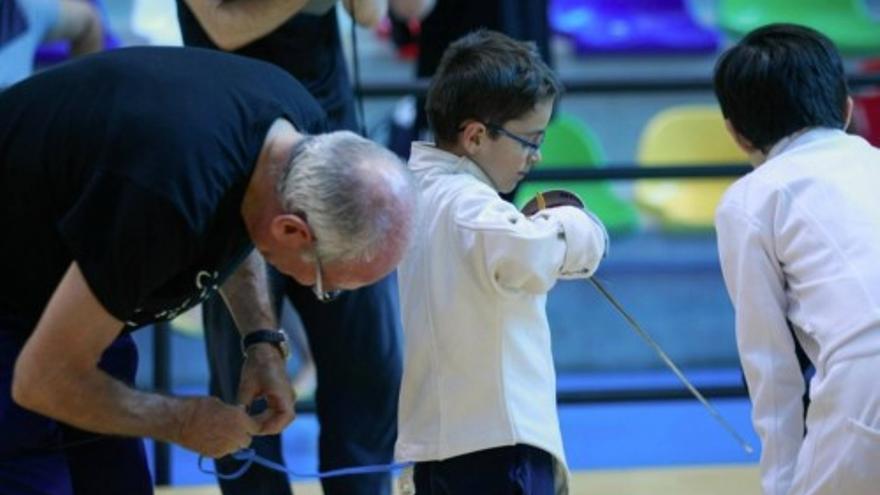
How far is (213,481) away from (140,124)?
8.81ft

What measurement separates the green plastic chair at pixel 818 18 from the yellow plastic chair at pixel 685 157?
0.37m

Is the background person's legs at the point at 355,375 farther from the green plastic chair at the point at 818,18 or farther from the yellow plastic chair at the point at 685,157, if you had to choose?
the green plastic chair at the point at 818,18

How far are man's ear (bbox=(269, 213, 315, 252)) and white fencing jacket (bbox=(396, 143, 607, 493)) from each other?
335 mm

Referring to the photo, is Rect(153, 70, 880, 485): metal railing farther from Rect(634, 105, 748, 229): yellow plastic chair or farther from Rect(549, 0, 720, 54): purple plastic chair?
Rect(549, 0, 720, 54): purple plastic chair

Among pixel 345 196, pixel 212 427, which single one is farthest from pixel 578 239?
pixel 212 427

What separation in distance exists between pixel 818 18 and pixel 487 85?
3876 millimetres

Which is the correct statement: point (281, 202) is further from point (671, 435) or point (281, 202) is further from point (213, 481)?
point (671, 435)

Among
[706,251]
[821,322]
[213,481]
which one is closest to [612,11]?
[706,251]

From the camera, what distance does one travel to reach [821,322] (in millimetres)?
2537

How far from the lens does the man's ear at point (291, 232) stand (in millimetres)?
2221

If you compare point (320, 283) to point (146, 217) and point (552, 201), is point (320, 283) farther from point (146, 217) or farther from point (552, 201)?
point (552, 201)

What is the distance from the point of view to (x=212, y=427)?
2.32 m

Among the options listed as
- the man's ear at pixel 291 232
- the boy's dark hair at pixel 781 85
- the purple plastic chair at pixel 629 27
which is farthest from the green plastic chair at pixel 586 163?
the man's ear at pixel 291 232

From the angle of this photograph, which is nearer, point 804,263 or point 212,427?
point 212,427
